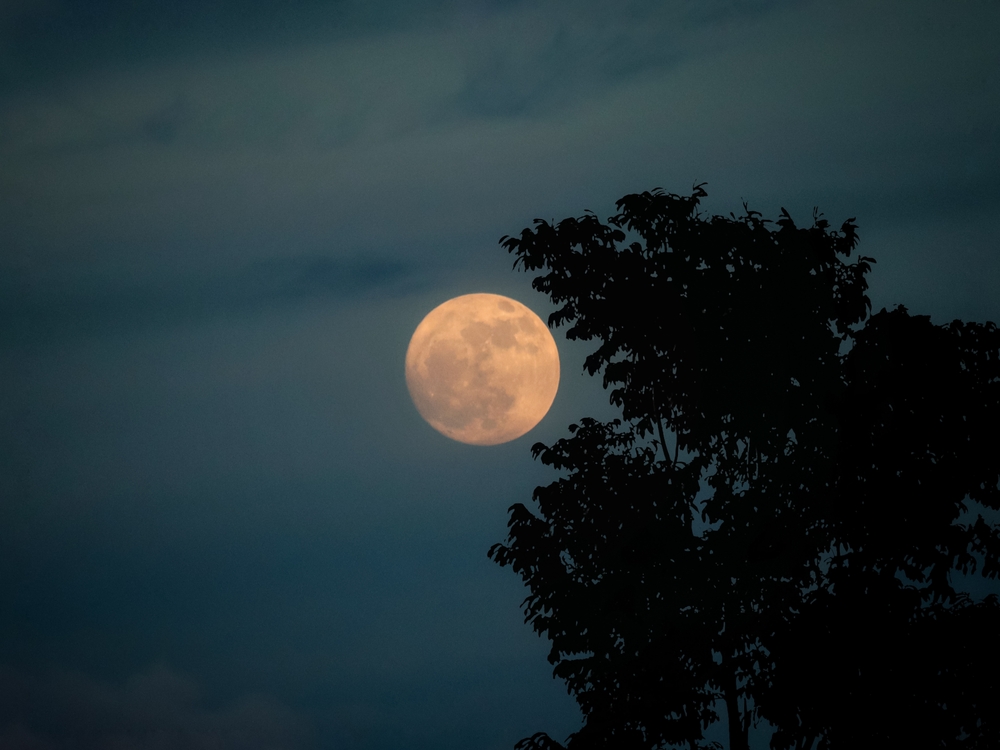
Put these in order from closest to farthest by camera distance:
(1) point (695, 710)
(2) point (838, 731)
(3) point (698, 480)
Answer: (2) point (838, 731), (1) point (695, 710), (3) point (698, 480)

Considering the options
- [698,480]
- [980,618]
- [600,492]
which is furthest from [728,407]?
[980,618]

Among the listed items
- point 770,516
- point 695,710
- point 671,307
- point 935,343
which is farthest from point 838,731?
point 671,307

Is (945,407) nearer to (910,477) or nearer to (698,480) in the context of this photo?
(910,477)

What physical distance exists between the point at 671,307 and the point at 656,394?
2120 millimetres

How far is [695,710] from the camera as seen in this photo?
20.0m

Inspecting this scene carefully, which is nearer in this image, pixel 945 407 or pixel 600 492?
pixel 945 407

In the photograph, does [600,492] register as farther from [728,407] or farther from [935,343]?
[935,343]

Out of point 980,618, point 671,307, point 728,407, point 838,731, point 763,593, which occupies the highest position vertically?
point 671,307

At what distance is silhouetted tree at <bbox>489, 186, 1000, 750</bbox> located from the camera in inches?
725

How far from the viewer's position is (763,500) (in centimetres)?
2028

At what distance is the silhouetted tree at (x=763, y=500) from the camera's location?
1841 centimetres

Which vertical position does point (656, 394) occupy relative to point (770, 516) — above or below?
above

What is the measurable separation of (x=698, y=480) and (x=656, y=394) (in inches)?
83.5

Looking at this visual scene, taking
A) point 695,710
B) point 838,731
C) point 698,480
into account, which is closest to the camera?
point 838,731
